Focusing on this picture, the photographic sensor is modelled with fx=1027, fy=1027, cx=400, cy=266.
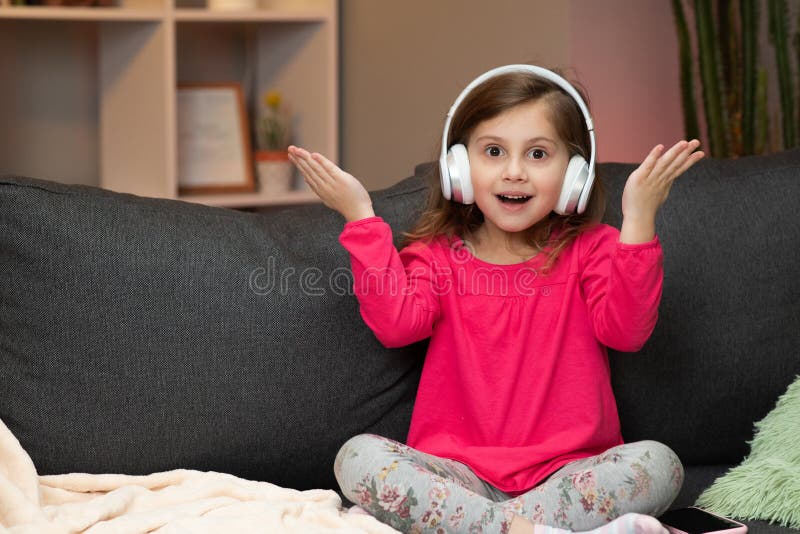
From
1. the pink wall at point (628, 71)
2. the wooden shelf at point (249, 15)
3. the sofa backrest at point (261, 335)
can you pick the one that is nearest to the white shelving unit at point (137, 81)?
the wooden shelf at point (249, 15)

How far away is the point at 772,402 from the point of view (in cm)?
159

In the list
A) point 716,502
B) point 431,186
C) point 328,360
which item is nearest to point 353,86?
point 431,186

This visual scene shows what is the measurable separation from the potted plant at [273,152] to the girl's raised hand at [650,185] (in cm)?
148

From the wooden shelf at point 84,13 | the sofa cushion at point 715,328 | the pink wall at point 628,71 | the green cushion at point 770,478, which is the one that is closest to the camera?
the green cushion at point 770,478

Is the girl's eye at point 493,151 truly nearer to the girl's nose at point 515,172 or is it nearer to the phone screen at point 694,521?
the girl's nose at point 515,172

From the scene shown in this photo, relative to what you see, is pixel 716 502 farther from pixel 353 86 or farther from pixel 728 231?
pixel 353 86

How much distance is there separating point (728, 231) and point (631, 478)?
1.54 feet

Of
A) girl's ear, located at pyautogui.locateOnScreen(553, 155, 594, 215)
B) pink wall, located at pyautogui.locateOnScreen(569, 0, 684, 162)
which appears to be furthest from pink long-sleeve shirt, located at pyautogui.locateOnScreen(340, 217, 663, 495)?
pink wall, located at pyautogui.locateOnScreen(569, 0, 684, 162)

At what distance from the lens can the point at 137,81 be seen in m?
2.55

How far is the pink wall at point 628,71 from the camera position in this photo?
2.18m

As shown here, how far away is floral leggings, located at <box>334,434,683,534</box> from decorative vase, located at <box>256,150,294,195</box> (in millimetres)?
1441

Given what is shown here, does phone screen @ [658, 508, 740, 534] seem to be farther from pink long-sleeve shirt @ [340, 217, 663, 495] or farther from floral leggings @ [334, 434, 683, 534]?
pink long-sleeve shirt @ [340, 217, 663, 495]

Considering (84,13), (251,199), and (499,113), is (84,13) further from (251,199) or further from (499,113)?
(499,113)

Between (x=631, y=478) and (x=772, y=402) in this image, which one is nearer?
(x=631, y=478)
